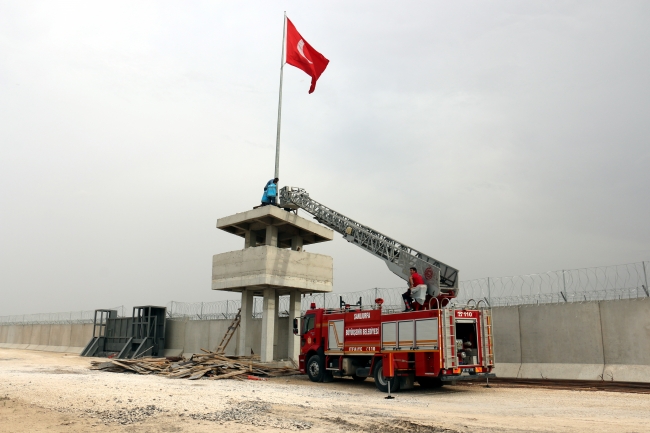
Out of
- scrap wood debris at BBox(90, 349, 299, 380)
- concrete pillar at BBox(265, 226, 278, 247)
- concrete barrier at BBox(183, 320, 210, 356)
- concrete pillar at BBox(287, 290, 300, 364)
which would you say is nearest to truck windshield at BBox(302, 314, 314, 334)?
scrap wood debris at BBox(90, 349, 299, 380)

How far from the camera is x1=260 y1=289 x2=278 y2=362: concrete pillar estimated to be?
25.1m

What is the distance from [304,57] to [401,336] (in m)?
17.1

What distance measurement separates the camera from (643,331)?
647 inches

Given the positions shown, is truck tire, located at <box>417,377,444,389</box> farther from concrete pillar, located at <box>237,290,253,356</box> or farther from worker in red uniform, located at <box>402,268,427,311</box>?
concrete pillar, located at <box>237,290,253,356</box>

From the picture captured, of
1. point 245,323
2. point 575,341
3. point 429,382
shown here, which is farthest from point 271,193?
point 575,341

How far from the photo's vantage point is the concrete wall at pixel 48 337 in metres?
41.2

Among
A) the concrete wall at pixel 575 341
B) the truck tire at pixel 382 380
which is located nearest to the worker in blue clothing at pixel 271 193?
the truck tire at pixel 382 380

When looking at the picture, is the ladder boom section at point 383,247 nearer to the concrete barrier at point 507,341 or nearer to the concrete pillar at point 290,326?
the concrete barrier at point 507,341

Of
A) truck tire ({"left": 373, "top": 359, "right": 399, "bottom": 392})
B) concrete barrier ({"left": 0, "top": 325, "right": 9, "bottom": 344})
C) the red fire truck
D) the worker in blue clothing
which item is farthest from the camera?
concrete barrier ({"left": 0, "top": 325, "right": 9, "bottom": 344})

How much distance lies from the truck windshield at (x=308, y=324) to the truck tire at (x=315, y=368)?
117cm

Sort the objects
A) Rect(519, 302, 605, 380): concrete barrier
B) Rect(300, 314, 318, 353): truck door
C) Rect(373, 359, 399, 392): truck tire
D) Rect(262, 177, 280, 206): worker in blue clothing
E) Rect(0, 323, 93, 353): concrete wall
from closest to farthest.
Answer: Rect(373, 359, 399, 392): truck tire, Rect(519, 302, 605, 380): concrete barrier, Rect(300, 314, 318, 353): truck door, Rect(262, 177, 280, 206): worker in blue clothing, Rect(0, 323, 93, 353): concrete wall

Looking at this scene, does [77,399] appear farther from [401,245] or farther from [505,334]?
[505,334]

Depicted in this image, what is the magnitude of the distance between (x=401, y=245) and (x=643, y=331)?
862cm

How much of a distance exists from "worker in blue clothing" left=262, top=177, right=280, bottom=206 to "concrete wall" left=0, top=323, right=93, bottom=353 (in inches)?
915
